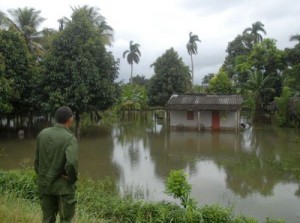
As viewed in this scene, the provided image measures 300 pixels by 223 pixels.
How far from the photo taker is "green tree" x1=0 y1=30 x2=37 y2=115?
71.5 ft

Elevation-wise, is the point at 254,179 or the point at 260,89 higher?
the point at 260,89

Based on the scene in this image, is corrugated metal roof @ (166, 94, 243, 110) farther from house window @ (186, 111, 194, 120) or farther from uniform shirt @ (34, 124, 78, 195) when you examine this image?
uniform shirt @ (34, 124, 78, 195)

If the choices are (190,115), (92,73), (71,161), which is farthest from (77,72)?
(71,161)

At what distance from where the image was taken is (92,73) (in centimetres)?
2205

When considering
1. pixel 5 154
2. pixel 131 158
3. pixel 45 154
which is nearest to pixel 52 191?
pixel 45 154

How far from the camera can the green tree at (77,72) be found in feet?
70.4

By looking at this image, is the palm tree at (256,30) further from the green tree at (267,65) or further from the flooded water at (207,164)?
the flooded water at (207,164)

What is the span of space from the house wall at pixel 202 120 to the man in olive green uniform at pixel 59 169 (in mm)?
24493

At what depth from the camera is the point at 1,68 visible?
1927 cm

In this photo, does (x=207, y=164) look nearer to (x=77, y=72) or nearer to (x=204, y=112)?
(x=77, y=72)

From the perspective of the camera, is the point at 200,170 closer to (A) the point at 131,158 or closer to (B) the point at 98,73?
(A) the point at 131,158

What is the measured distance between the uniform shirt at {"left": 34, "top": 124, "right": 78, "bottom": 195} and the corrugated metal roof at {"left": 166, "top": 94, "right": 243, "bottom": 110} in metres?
24.0

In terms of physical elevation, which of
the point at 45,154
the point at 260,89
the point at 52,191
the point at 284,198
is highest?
the point at 260,89

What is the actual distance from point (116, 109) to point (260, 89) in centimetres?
1573
